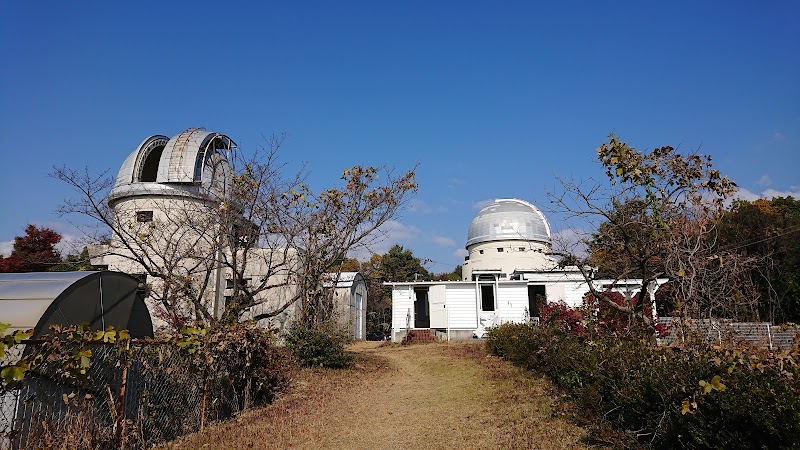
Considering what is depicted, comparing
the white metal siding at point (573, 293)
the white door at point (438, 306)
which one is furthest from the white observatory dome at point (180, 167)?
the white metal siding at point (573, 293)

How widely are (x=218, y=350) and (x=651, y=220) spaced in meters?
8.49

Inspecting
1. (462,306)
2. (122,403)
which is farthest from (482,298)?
(122,403)

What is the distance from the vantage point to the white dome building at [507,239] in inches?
1350

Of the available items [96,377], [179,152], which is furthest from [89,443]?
[179,152]

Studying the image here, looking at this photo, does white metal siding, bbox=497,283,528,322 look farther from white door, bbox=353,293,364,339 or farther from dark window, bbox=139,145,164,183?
dark window, bbox=139,145,164,183

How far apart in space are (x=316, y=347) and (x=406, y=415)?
618cm

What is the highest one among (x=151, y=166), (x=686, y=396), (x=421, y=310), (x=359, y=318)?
(x=151, y=166)

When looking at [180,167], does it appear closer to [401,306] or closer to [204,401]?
[401,306]

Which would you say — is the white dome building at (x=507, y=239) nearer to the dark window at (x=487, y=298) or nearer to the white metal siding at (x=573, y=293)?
the dark window at (x=487, y=298)

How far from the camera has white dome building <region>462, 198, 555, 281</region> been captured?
A: 34281 mm

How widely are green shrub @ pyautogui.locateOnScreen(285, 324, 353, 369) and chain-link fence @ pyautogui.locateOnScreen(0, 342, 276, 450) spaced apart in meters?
6.08

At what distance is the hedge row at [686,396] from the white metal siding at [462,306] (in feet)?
57.1

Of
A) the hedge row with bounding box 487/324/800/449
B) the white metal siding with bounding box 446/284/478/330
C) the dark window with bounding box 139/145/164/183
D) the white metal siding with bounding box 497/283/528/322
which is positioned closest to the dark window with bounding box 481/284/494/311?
the white metal siding with bounding box 446/284/478/330

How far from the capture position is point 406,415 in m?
9.14
